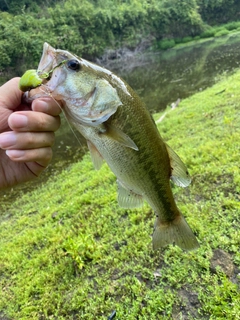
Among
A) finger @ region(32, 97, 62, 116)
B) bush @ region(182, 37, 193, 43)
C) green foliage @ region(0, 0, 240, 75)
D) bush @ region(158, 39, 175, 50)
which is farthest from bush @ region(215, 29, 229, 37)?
finger @ region(32, 97, 62, 116)

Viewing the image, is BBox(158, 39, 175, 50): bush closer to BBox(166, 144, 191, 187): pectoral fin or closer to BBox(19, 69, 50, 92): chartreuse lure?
BBox(166, 144, 191, 187): pectoral fin

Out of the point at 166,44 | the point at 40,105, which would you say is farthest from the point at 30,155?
the point at 166,44

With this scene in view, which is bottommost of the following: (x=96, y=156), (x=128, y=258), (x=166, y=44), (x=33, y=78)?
(x=166, y=44)

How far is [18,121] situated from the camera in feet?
6.24

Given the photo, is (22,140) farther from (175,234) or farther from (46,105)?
(175,234)

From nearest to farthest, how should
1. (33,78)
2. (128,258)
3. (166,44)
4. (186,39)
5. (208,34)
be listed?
1. (33,78)
2. (128,258)
3. (166,44)
4. (208,34)
5. (186,39)

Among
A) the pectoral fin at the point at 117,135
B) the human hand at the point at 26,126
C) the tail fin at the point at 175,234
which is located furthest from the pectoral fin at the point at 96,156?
the tail fin at the point at 175,234

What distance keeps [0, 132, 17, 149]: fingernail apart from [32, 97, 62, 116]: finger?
0.23m

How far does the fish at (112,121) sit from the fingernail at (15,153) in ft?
1.31

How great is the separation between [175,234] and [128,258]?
7.68 feet

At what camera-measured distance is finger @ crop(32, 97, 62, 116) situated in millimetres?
1908

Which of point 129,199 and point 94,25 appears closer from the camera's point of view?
point 129,199

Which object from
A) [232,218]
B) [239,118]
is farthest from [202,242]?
[239,118]

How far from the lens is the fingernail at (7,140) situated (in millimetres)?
1920
